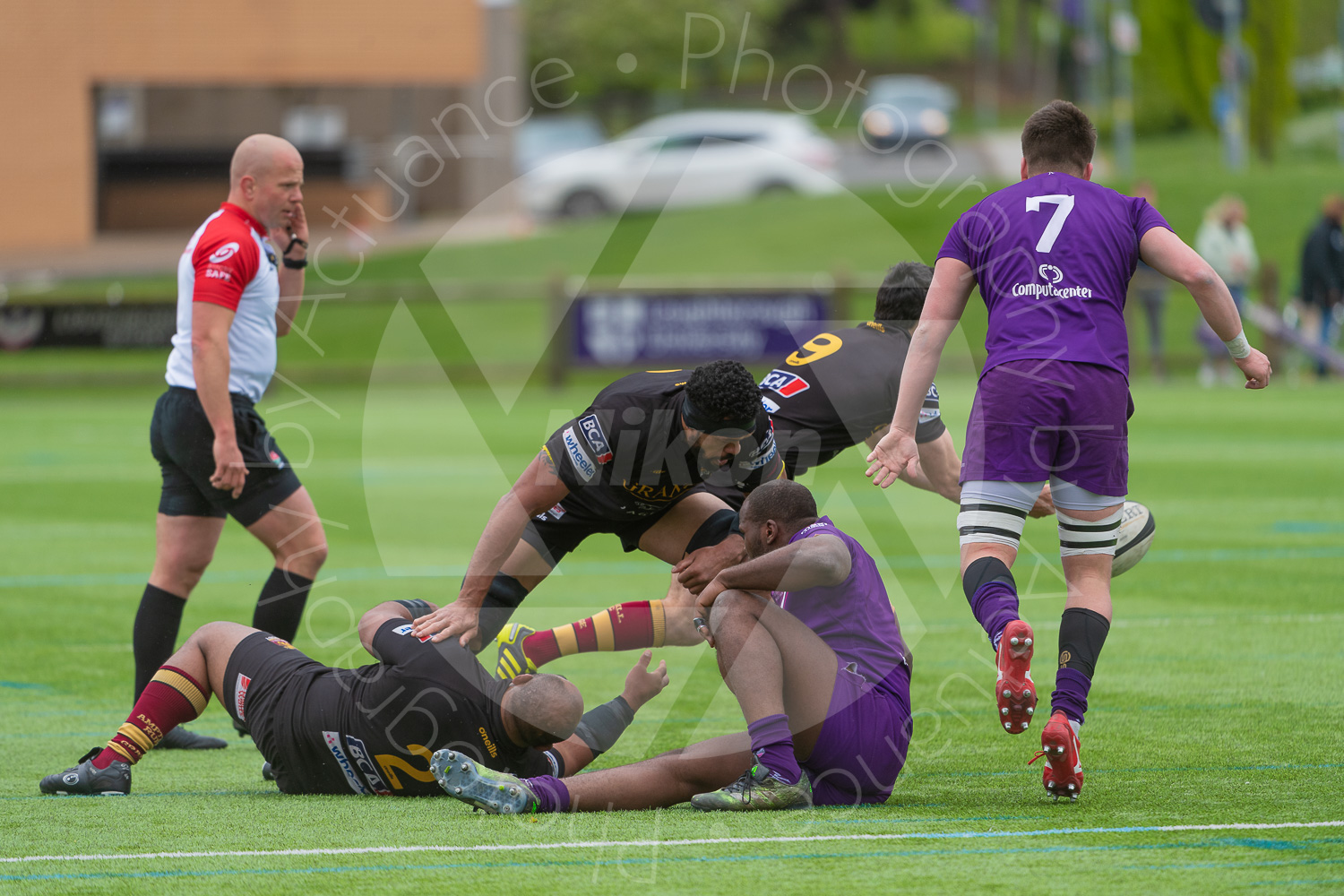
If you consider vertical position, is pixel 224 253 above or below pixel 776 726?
above

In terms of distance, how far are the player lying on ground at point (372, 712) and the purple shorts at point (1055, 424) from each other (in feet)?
4.80

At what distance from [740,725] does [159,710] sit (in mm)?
2315

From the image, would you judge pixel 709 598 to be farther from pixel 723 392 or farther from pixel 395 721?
pixel 395 721

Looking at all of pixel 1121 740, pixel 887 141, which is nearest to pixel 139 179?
pixel 887 141

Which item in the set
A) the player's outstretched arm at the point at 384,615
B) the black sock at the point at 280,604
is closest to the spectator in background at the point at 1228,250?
the black sock at the point at 280,604

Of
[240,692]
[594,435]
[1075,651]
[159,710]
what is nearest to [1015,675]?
[1075,651]

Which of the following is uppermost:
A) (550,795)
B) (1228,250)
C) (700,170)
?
(700,170)

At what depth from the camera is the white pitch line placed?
13.9 feet

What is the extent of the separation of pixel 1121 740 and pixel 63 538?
8.73 m

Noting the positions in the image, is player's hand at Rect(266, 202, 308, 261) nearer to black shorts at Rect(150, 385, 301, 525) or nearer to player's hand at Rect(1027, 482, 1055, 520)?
black shorts at Rect(150, 385, 301, 525)

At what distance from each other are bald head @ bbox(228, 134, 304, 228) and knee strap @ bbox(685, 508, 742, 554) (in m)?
2.29

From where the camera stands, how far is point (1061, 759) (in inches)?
181

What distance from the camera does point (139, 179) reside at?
1388 inches

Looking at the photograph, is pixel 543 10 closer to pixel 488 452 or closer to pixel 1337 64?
pixel 1337 64
